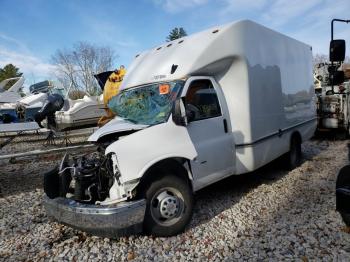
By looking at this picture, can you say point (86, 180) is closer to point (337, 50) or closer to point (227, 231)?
point (227, 231)

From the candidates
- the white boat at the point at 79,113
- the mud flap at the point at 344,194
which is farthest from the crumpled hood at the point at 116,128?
the white boat at the point at 79,113

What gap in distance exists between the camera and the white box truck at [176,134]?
3834mm

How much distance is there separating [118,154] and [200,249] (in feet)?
5.21

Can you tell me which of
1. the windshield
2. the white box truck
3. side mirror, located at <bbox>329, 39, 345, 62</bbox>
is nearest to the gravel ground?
the white box truck

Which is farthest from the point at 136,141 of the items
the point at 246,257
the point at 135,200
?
the point at 246,257

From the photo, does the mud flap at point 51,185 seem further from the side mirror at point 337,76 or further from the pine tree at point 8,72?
the pine tree at point 8,72

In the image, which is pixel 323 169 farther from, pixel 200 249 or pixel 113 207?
pixel 113 207

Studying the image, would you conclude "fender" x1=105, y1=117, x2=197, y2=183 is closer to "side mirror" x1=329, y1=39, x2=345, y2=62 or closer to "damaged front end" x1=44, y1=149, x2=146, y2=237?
"damaged front end" x1=44, y1=149, x2=146, y2=237

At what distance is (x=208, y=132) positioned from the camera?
4770 mm

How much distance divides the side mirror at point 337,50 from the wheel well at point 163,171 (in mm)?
2365

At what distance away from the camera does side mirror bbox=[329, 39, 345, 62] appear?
3.90 meters

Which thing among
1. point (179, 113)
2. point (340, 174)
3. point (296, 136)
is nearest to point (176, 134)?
point (179, 113)

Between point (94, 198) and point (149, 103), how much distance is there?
1.62m

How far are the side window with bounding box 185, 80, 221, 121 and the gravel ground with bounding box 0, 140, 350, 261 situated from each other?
63.7 inches
